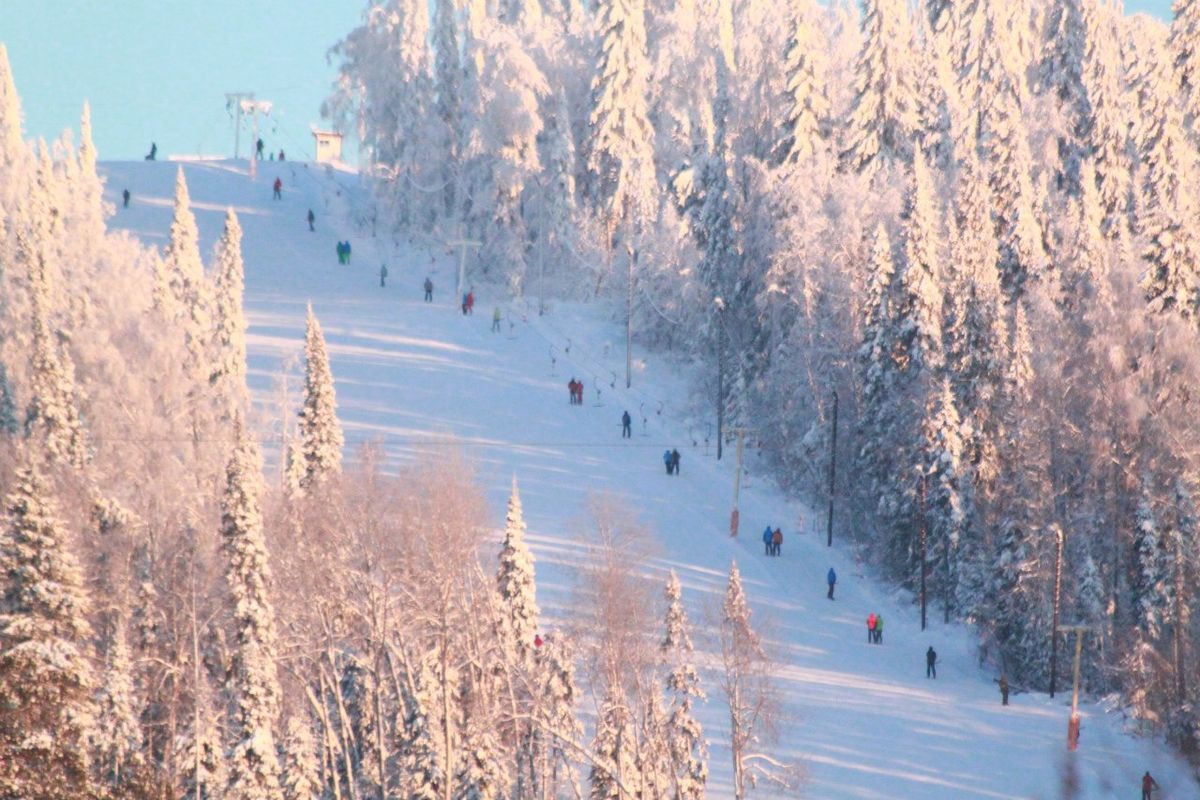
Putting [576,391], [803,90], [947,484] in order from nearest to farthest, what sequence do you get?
1. [947,484]
2. [576,391]
3. [803,90]

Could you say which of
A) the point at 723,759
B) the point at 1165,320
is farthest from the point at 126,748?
the point at 1165,320

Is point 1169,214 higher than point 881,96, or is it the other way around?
point 881,96

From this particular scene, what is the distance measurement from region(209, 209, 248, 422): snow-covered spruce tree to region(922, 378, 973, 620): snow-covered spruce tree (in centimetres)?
2083

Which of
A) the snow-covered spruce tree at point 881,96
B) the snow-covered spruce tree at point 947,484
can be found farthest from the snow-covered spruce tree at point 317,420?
the snow-covered spruce tree at point 881,96

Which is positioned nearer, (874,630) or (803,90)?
(874,630)

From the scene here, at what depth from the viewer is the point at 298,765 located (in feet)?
106

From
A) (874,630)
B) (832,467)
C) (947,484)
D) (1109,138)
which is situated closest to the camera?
(874,630)

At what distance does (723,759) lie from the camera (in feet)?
129

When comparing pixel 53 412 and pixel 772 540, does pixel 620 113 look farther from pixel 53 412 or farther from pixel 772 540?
pixel 53 412

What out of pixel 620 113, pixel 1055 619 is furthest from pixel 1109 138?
pixel 620 113

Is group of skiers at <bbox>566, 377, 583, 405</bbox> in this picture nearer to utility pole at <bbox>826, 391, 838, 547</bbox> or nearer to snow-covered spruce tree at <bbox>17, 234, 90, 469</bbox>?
utility pole at <bbox>826, 391, 838, 547</bbox>

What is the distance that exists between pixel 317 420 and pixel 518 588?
1002 cm

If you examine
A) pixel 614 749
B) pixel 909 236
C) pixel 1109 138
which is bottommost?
pixel 614 749

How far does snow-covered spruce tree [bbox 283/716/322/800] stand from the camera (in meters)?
32.2
